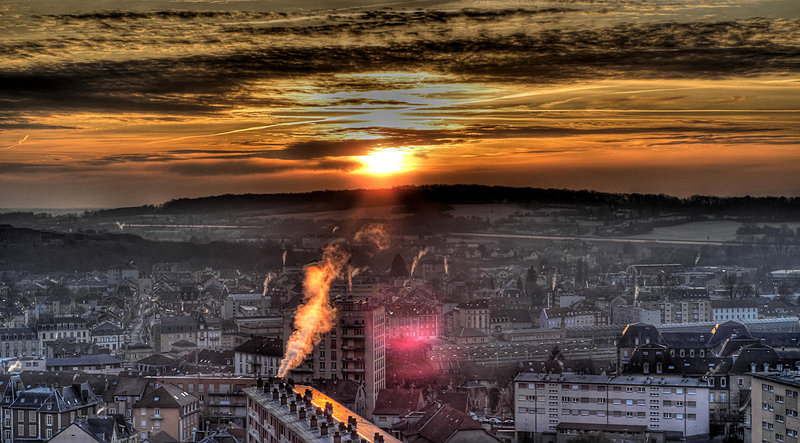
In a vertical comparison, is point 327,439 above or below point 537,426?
above

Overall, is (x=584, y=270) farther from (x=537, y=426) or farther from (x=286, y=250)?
(x=537, y=426)

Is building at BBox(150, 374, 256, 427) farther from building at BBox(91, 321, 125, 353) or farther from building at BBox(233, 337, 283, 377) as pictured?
building at BBox(91, 321, 125, 353)

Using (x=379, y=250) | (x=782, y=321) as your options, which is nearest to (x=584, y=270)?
(x=379, y=250)

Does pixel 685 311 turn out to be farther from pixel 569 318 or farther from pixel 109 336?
pixel 109 336

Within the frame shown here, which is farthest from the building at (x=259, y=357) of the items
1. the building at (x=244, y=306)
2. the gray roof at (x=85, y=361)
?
the building at (x=244, y=306)

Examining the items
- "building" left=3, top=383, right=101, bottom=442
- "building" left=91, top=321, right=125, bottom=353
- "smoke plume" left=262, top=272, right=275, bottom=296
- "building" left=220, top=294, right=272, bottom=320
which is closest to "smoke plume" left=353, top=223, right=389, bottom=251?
"smoke plume" left=262, top=272, right=275, bottom=296

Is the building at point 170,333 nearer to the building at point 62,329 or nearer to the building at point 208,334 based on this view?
the building at point 208,334

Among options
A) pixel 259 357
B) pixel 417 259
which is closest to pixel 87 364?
pixel 259 357
